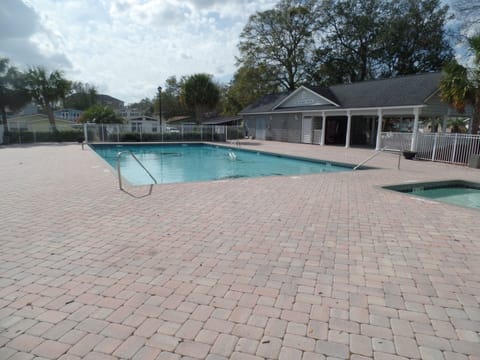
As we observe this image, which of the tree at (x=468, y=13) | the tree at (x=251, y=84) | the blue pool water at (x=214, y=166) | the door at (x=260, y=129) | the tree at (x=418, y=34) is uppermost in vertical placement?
the tree at (x=418, y=34)

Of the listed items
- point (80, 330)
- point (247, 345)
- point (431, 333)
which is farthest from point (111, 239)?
point (431, 333)

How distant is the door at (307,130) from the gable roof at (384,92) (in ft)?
2.86

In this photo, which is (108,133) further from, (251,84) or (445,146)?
(445,146)

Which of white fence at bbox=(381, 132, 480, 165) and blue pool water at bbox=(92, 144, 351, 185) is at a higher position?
white fence at bbox=(381, 132, 480, 165)

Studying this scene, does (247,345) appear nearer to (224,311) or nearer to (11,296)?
(224,311)

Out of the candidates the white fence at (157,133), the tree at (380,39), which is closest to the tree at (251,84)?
the tree at (380,39)

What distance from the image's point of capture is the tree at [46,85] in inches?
893

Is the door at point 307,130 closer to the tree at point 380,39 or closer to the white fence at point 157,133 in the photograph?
the white fence at point 157,133

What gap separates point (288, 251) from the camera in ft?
11.4

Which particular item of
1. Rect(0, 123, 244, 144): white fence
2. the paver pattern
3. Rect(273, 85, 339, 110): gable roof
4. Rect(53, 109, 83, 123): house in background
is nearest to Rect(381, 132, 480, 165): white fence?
Rect(273, 85, 339, 110): gable roof

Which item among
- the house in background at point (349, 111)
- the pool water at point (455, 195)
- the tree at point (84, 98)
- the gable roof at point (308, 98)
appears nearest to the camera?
the pool water at point (455, 195)

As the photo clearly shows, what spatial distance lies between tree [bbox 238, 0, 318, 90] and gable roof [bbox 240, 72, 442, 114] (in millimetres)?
10855

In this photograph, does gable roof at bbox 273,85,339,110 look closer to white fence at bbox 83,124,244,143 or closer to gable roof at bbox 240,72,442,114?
gable roof at bbox 240,72,442,114

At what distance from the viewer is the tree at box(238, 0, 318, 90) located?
31453mm
